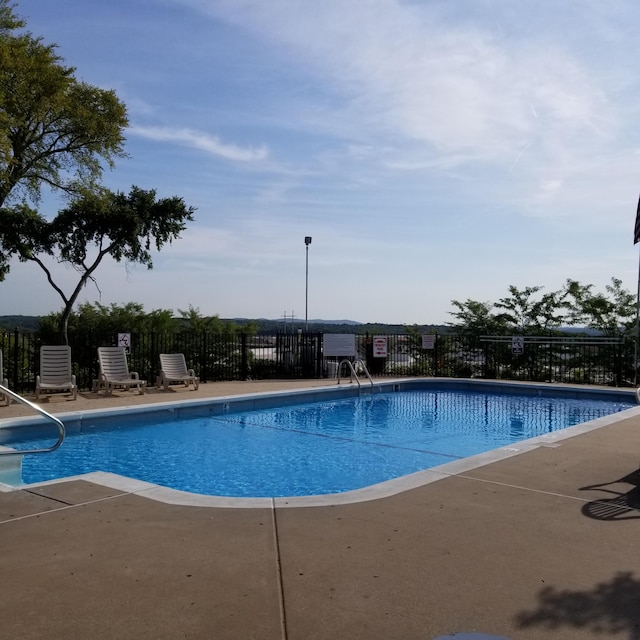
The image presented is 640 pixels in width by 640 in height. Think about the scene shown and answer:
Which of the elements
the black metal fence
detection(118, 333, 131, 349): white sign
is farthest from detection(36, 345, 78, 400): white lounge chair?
the black metal fence

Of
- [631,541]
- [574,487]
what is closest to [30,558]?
[631,541]

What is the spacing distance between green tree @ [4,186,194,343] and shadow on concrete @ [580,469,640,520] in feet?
57.0

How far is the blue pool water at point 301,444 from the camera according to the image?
779 centimetres

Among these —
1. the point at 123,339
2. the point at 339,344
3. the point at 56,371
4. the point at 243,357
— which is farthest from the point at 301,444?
the point at 243,357

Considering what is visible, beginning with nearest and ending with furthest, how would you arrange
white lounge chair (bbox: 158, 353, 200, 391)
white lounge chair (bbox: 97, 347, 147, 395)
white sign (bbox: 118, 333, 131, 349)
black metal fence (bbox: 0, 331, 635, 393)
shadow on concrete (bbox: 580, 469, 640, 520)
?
shadow on concrete (bbox: 580, 469, 640, 520)
white lounge chair (bbox: 97, 347, 147, 395)
white lounge chair (bbox: 158, 353, 200, 391)
white sign (bbox: 118, 333, 131, 349)
black metal fence (bbox: 0, 331, 635, 393)

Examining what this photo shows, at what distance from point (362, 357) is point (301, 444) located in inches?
373

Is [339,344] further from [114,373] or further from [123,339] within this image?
[114,373]

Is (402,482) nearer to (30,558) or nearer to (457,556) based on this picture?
(457,556)

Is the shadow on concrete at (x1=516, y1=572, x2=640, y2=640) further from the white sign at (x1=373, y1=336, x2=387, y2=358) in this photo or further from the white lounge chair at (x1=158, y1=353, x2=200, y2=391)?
the white sign at (x1=373, y1=336, x2=387, y2=358)

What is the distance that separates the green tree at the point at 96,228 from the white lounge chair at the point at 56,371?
24.6ft

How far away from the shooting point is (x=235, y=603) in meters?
3.14

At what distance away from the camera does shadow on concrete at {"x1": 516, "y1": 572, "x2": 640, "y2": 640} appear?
2906mm

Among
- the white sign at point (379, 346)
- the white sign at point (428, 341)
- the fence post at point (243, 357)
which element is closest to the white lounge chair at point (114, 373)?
the fence post at point (243, 357)

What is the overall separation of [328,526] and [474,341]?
629 inches
